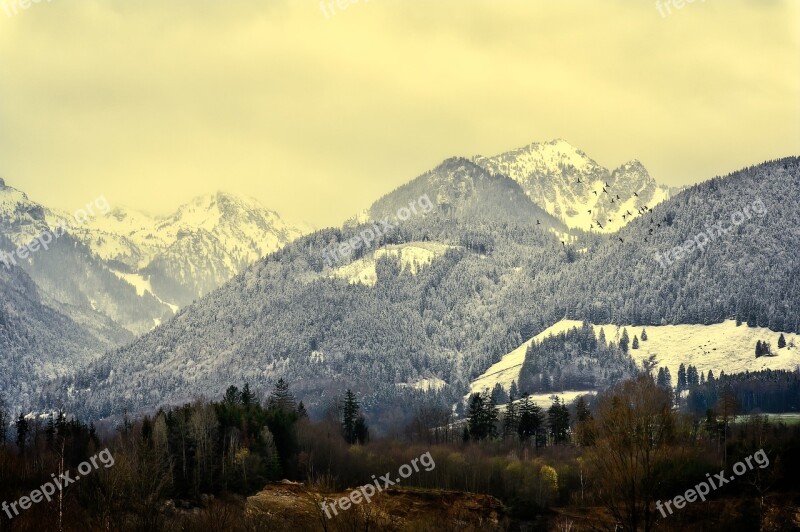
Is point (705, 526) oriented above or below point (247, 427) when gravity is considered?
below

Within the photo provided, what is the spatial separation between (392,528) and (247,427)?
85.1 meters

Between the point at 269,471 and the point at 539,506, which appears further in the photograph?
the point at 269,471

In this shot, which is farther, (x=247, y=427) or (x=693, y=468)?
(x=247, y=427)

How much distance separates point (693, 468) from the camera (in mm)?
151375

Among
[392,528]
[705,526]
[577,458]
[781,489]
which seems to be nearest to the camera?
[392,528]

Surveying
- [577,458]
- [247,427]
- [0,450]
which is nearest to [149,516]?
[0,450]

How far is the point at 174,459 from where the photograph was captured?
17738cm

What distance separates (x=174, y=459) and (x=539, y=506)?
188 ft

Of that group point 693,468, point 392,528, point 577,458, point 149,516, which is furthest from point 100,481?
point 577,458

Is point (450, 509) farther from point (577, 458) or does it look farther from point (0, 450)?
point (0, 450)

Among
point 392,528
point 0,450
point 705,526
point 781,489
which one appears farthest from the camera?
point 0,450

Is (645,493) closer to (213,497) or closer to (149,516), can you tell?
(149,516)

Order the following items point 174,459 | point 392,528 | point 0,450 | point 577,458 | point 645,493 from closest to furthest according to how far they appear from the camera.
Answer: point 645,493, point 392,528, point 0,450, point 174,459, point 577,458

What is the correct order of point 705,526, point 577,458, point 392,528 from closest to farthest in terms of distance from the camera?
point 392,528 < point 705,526 < point 577,458
